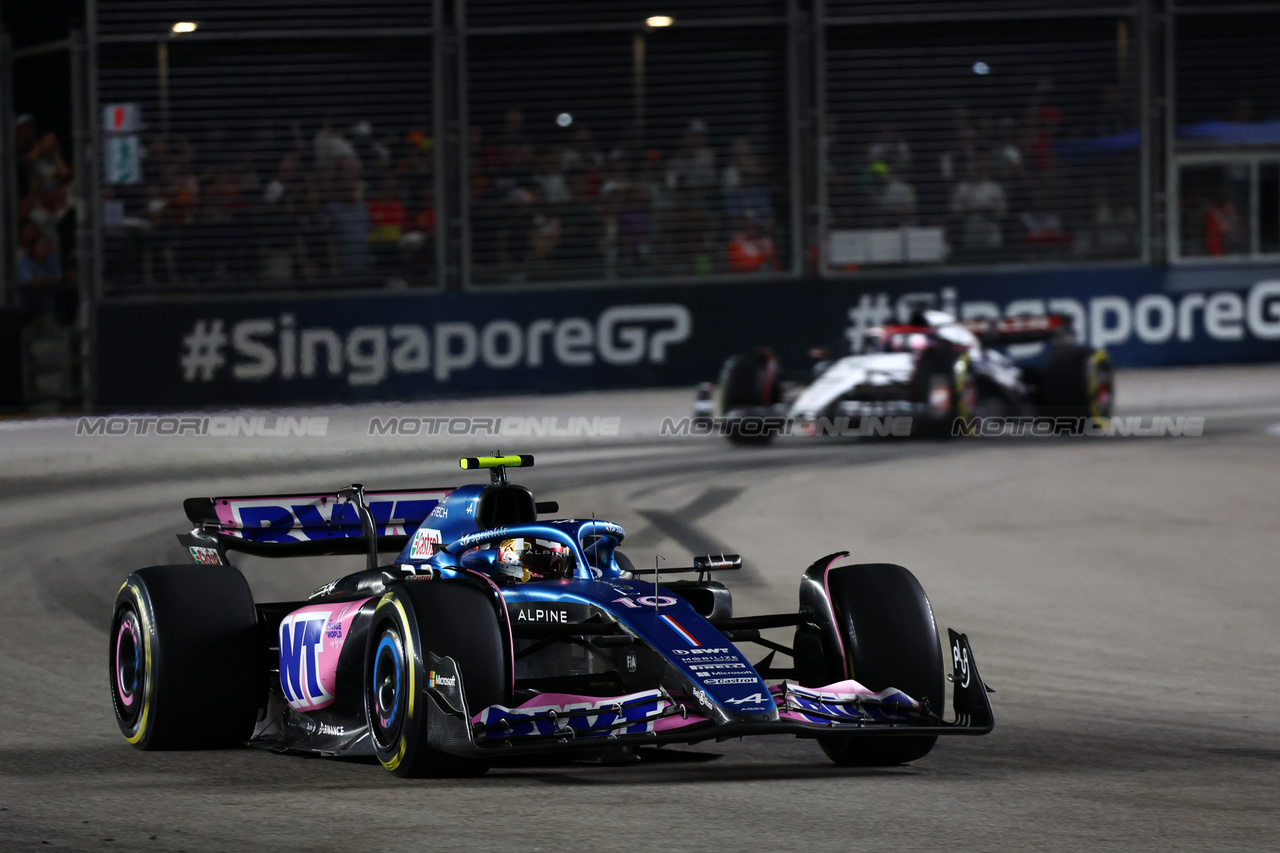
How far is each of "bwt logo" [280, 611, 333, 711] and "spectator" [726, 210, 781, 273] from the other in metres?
14.6

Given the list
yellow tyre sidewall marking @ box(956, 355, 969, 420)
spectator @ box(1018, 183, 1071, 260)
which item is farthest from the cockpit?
spectator @ box(1018, 183, 1071, 260)

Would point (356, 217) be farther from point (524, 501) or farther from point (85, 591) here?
point (524, 501)

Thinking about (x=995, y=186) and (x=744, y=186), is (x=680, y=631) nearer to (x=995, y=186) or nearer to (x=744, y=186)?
(x=744, y=186)

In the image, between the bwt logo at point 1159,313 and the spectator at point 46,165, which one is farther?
the bwt logo at point 1159,313

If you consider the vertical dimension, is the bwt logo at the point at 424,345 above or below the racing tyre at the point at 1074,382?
above

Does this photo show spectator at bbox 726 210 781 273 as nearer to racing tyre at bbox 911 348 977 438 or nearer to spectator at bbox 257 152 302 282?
spectator at bbox 257 152 302 282

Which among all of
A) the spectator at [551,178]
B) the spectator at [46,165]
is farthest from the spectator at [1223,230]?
the spectator at [46,165]

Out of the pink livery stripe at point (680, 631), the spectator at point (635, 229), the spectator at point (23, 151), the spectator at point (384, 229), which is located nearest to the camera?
the pink livery stripe at point (680, 631)

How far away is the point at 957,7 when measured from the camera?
2127cm

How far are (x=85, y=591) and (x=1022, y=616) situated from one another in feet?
16.2

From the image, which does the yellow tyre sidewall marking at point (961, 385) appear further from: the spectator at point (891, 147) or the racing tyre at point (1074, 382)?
the spectator at point (891, 147)

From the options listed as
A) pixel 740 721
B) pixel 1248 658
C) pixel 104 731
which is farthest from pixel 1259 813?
pixel 104 731

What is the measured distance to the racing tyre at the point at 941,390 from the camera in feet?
51.0

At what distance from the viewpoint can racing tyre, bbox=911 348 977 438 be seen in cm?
1554
